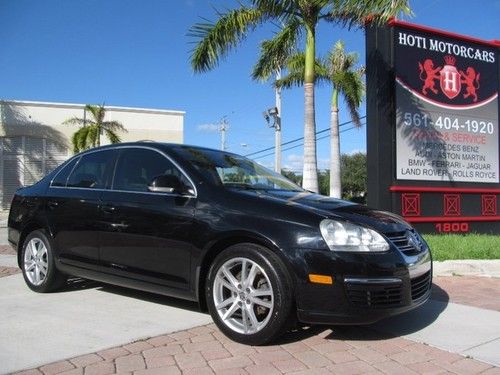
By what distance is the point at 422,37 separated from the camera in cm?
1068

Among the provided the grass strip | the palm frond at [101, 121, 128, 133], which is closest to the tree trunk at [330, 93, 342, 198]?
the grass strip

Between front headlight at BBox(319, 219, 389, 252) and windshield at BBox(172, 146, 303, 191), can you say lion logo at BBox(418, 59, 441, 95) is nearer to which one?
windshield at BBox(172, 146, 303, 191)

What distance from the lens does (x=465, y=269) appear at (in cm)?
740

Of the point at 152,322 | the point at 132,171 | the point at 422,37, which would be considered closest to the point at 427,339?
the point at 152,322

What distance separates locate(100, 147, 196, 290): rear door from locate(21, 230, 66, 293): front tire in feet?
3.31

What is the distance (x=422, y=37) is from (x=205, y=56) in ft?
15.4

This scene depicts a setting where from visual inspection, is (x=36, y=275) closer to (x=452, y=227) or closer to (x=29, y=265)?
(x=29, y=265)

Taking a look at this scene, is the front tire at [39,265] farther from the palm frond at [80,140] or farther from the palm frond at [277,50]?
the palm frond at [80,140]

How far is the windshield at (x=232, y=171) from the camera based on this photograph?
4.95 m

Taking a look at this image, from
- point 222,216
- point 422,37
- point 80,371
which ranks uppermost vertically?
point 422,37

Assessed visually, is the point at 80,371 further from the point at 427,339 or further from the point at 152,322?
the point at 427,339

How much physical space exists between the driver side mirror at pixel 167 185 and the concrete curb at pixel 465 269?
4193 mm

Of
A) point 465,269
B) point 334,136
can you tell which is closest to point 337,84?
point 334,136

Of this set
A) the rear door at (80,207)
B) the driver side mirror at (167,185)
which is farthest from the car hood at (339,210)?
the rear door at (80,207)
